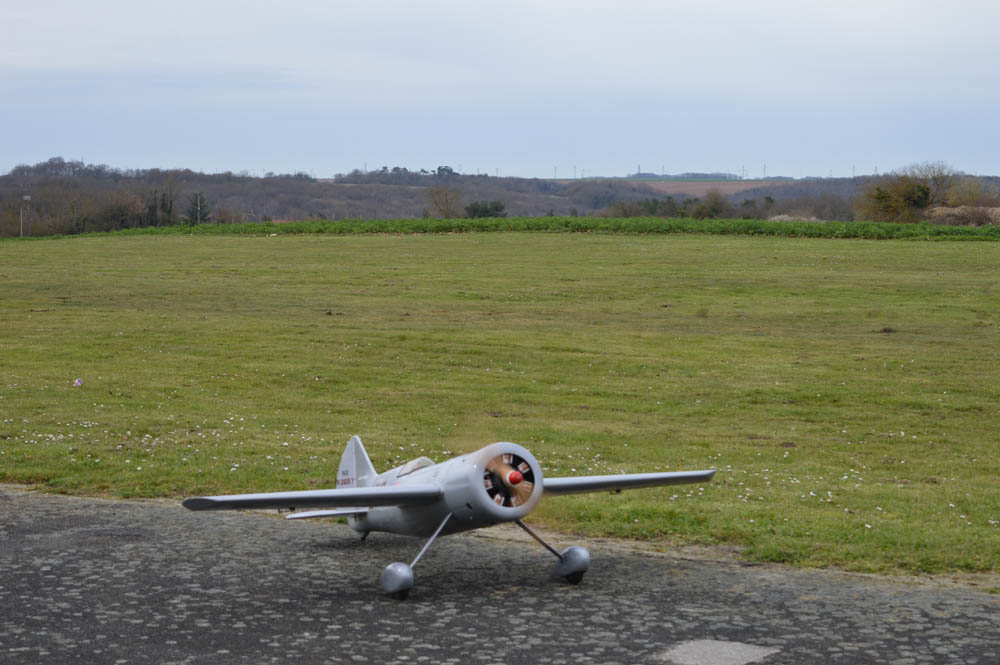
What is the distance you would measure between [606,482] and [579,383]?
11214mm

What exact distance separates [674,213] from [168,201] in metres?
52.5

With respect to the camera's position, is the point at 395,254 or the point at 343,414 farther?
the point at 395,254

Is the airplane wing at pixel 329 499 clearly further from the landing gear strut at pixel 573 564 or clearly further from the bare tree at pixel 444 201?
the bare tree at pixel 444 201

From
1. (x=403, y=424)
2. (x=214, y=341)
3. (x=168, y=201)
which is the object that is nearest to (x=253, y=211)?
(x=168, y=201)

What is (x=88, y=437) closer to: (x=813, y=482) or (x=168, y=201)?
(x=813, y=482)

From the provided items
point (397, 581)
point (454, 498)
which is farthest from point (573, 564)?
point (397, 581)

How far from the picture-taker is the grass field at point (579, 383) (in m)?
11.7

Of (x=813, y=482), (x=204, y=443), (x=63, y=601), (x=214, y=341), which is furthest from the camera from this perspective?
(x=214, y=341)

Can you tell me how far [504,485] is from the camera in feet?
26.2

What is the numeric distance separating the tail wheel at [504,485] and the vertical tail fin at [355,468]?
73.5 inches

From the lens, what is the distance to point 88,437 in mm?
14914

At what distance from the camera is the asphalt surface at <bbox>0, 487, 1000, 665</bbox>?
6.75 metres

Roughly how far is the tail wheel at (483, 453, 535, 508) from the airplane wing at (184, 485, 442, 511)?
15.9 inches

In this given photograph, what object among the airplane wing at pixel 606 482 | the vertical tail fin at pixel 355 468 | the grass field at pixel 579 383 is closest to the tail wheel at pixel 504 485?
Answer: the airplane wing at pixel 606 482
